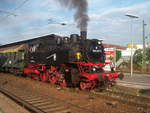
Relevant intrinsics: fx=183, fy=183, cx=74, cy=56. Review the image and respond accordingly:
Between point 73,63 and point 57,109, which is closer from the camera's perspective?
point 57,109

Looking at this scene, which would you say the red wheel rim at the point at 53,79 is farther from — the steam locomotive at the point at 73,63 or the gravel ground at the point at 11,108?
the gravel ground at the point at 11,108

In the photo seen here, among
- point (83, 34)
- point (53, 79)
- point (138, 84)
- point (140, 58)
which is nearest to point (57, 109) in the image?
point (83, 34)

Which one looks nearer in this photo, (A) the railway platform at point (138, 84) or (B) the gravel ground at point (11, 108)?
(B) the gravel ground at point (11, 108)

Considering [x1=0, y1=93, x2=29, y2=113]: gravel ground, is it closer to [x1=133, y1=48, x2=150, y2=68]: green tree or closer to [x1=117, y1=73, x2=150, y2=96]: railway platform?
[x1=117, y1=73, x2=150, y2=96]: railway platform

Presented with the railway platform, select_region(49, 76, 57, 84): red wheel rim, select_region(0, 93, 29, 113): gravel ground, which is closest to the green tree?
the railway platform

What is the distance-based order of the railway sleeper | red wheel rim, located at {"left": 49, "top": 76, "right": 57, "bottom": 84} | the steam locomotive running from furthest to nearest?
red wheel rim, located at {"left": 49, "top": 76, "right": 57, "bottom": 84} → the steam locomotive → the railway sleeper

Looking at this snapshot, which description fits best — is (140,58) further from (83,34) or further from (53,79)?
(83,34)

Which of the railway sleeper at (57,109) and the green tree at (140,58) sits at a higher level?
the green tree at (140,58)

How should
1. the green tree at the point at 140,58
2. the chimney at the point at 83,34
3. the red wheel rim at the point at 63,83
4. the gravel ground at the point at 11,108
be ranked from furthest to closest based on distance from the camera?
1. the green tree at the point at 140,58
2. the red wheel rim at the point at 63,83
3. the chimney at the point at 83,34
4. the gravel ground at the point at 11,108

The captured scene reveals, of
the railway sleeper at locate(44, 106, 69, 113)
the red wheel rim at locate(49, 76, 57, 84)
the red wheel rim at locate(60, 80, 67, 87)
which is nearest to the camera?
the railway sleeper at locate(44, 106, 69, 113)

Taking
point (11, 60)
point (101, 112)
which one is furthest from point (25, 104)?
point (11, 60)

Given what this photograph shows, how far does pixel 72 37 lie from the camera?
444 inches

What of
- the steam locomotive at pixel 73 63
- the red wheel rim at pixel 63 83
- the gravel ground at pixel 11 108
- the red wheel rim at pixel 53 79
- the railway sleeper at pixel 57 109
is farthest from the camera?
the red wheel rim at pixel 53 79

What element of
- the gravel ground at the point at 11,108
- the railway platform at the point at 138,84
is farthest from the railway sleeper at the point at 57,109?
the railway platform at the point at 138,84
